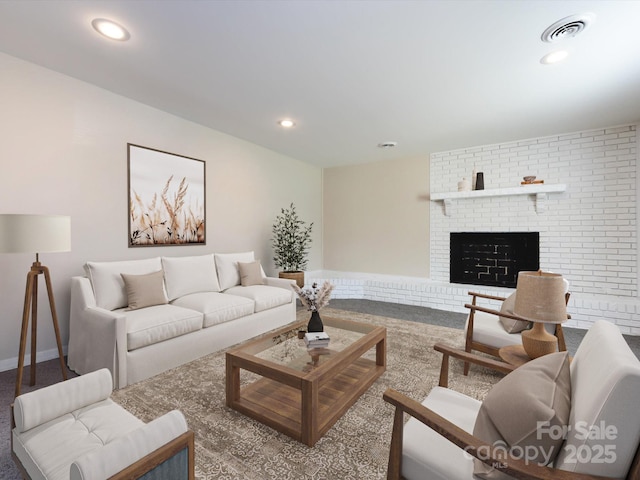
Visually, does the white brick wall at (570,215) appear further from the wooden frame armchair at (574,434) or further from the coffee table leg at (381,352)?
the wooden frame armchair at (574,434)

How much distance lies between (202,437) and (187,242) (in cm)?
265

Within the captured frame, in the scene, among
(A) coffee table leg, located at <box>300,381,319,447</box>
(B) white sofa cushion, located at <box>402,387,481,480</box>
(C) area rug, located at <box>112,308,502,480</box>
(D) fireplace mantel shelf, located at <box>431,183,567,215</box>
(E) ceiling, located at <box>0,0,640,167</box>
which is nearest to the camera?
(B) white sofa cushion, located at <box>402,387,481,480</box>

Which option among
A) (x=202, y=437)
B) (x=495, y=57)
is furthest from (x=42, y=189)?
(x=495, y=57)

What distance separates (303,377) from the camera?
1.76 meters

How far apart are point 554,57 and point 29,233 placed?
165 inches

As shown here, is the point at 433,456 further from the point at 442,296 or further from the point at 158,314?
the point at 442,296

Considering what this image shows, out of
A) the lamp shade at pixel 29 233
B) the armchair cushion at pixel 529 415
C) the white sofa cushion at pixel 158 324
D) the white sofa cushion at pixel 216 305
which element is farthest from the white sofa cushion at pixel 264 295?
the armchair cushion at pixel 529 415

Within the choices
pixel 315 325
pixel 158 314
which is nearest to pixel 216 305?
pixel 158 314

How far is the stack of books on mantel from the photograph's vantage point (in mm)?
2303

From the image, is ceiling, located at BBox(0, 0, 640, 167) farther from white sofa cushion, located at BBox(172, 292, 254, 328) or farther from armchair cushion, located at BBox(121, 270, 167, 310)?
white sofa cushion, located at BBox(172, 292, 254, 328)

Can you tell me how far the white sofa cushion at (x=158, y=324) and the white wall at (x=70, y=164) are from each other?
3.13 feet

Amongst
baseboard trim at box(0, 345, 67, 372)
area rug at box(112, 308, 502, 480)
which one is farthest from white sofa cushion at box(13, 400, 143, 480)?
baseboard trim at box(0, 345, 67, 372)

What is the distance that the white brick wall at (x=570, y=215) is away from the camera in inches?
157

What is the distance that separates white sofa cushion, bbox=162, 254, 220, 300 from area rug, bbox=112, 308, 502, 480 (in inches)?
33.8
